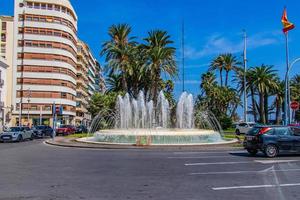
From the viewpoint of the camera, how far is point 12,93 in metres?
93.1

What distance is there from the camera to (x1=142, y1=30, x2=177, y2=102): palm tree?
203 ft

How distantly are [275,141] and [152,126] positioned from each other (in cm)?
2252

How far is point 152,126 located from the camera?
41.1 metres

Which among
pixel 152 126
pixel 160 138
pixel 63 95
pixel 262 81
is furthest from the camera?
pixel 63 95

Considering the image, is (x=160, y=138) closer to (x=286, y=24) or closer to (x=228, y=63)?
(x=286, y=24)

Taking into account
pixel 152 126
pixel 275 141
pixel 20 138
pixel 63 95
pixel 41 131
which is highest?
pixel 63 95

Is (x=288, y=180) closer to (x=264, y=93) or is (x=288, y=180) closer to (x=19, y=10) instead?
(x=264, y=93)

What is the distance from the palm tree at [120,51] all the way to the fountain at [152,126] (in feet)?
32.1

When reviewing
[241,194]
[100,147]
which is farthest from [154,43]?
[241,194]

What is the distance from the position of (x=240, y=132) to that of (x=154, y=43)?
2144 centimetres

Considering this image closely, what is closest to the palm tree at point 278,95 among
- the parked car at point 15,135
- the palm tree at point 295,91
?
the palm tree at point 295,91

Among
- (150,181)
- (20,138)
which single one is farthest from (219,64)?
(150,181)

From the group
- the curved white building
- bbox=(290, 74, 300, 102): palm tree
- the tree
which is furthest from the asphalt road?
the curved white building

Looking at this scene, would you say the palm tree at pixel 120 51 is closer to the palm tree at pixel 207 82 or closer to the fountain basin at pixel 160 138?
the palm tree at pixel 207 82
